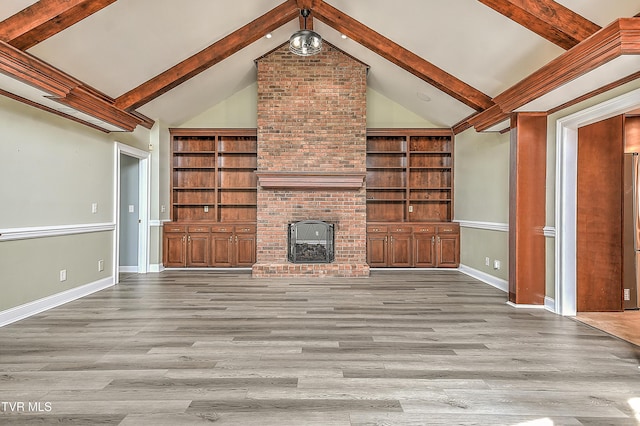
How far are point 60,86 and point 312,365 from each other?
11.5 ft

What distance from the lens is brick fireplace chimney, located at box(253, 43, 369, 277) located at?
6598 millimetres

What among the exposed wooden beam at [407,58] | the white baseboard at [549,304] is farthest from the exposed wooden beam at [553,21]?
the white baseboard at [549,304]

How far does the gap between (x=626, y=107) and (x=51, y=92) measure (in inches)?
203

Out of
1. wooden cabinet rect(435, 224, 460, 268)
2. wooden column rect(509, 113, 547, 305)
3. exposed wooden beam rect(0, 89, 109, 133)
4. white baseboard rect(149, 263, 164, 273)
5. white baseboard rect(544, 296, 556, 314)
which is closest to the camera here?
exposed wooden beam rect(0, 89, 109, 133)

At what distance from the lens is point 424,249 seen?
719 cm

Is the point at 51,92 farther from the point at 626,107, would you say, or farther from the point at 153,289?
the point at 626,107

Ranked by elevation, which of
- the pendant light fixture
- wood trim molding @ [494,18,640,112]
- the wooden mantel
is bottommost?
the wooden mantel

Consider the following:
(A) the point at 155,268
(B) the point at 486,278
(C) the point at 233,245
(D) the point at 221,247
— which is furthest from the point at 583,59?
(A) the point at 155,268

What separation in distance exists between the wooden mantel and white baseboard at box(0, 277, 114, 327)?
2.76 meters

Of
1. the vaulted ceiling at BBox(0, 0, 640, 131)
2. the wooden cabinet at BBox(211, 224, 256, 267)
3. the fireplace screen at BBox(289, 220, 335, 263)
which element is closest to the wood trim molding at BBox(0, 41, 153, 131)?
the vaulted ceiling at BBox(0, 0, 640, 131)

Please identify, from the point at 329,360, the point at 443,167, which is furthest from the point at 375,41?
the point at 329,360

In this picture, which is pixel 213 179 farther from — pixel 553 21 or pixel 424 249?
pixel 553 21

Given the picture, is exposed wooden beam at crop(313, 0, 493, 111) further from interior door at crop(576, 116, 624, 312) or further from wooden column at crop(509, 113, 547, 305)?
interior door at crop(576, 116, 624, 312)

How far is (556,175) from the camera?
169 inches
